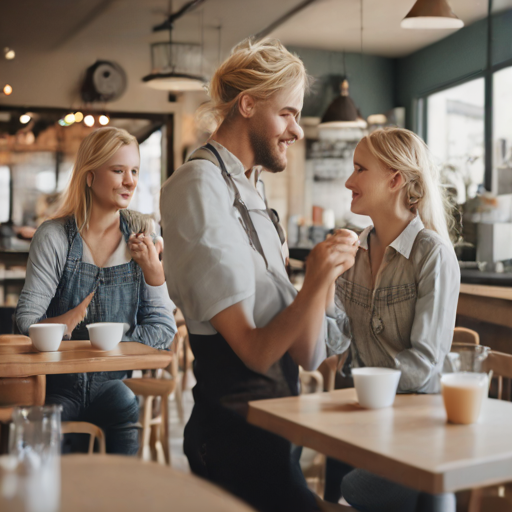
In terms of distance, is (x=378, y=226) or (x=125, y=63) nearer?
(x=378, y=226)

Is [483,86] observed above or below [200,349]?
above

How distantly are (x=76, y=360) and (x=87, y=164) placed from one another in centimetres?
96

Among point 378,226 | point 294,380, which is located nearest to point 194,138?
point 378,226

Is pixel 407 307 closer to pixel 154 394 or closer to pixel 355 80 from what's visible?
pixel 154 394

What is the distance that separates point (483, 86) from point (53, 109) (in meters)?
3.39

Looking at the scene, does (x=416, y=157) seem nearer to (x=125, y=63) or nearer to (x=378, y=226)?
(x=378, y=226)

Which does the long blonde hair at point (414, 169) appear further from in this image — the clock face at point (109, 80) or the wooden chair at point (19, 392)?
the clock face at point (109, 80)

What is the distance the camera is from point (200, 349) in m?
1.47

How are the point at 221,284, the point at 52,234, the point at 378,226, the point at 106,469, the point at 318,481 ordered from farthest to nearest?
the point at 318,481 → the point at 52,234 → the point at 378,226 → the point at 221,284 → the point at 106,469

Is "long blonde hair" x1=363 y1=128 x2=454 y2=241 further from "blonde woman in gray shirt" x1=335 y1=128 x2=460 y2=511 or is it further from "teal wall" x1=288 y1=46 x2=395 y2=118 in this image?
"teal wall" x1=288 y1=46 x2=395 y2=118

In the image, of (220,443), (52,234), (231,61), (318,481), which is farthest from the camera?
(318,481)

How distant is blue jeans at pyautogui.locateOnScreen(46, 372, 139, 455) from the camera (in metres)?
2.31

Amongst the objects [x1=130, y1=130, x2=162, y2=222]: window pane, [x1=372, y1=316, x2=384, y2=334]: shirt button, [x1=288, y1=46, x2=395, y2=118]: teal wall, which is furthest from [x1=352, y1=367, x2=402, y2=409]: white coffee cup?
[x1=288, y1=46, x2=395, y2=118]: teal wall

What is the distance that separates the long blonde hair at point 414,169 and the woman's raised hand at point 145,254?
0.86m
